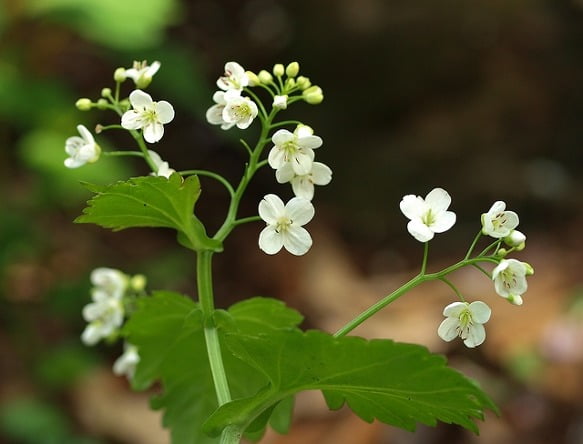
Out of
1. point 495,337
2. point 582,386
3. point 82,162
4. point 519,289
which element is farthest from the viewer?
point 495,337

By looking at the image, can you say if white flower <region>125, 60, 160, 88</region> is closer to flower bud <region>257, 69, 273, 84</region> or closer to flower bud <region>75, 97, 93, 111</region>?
flower bud <region>75, 97, 93, 111</region>

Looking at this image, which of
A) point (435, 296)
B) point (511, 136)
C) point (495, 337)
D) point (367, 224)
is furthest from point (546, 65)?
point (495, 337)

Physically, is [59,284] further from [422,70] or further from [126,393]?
[422,70]

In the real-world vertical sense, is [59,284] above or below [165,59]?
below

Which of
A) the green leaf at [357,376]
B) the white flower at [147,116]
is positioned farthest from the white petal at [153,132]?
the green leaf at [357,376]

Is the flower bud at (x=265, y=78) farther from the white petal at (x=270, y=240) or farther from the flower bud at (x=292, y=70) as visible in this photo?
the white petal at (x=270, y=240)

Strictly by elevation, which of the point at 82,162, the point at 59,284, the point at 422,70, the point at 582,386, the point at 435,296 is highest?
the point at 422,70

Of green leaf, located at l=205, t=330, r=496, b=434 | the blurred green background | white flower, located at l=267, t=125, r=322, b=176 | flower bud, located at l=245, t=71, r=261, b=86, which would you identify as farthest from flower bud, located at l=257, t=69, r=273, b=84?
the blurred green background

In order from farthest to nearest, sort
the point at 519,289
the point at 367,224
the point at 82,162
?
the point at 367,224 → the point at 82,162 → the point at 519,289
